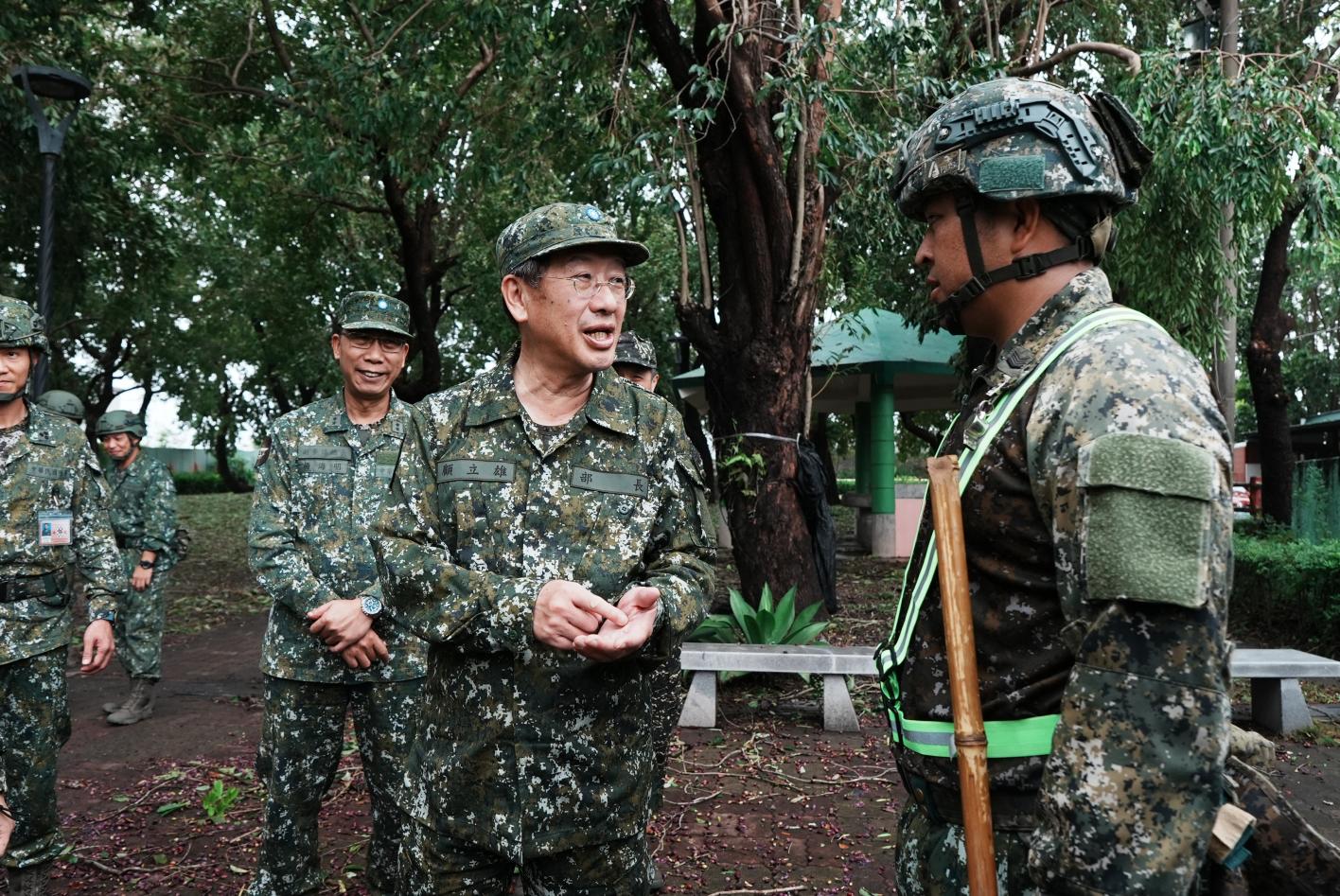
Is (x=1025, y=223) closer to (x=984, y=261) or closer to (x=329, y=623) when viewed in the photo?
(x=984, y=261)

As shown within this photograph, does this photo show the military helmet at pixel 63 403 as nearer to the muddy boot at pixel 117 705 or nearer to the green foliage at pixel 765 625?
the muddy boot at pixel 117 705

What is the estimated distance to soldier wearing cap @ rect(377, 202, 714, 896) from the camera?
2340 millimetres

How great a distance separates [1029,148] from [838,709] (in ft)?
16.9

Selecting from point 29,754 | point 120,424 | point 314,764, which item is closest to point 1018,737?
point 314,764

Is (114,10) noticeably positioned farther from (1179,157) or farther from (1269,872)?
(1269,872)

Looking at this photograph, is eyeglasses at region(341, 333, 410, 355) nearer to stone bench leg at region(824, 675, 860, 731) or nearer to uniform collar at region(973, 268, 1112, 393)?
uniform collar at region(973, 268, 1112, 393)

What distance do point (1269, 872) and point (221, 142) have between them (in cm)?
1543

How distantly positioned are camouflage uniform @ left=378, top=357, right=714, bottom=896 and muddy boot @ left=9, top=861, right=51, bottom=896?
223cm

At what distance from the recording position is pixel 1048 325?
1.74 metres

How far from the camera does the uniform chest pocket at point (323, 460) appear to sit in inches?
159

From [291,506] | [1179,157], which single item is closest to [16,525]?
[291,506]

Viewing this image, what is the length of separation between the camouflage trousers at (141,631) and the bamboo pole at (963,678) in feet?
23.1

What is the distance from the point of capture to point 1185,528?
4.40 feet

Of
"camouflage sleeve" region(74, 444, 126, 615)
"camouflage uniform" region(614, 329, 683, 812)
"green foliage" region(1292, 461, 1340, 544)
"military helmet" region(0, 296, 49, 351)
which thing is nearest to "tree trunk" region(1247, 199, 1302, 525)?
"green foliage" region(1292, 461, 1340, 544)
